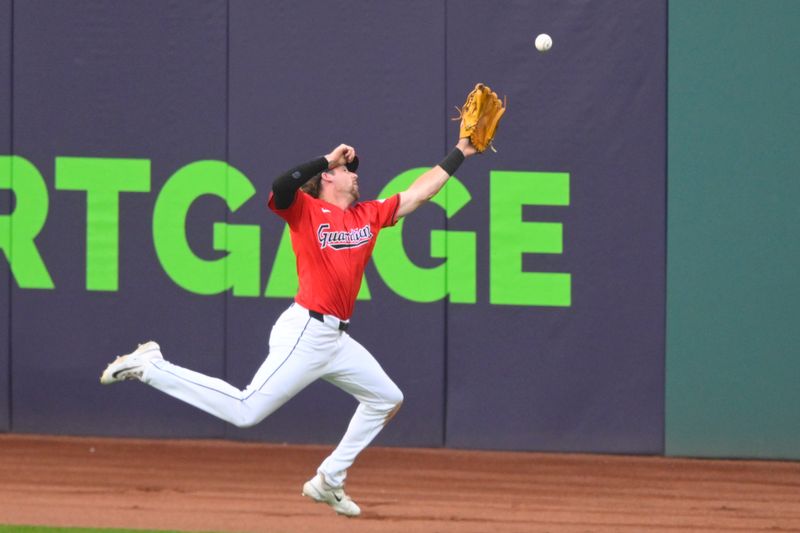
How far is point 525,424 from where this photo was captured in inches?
372

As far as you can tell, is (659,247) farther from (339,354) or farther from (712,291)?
(339,354)

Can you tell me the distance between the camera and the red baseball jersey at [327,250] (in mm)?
6781

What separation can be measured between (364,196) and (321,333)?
289 centimetres

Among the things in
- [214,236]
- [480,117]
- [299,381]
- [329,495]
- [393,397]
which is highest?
[480,117]

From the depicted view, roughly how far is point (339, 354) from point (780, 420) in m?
3.99

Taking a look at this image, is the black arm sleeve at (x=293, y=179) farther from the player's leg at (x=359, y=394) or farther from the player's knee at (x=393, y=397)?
the player's knee at (x=393, y=397)

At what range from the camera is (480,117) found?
701 cm

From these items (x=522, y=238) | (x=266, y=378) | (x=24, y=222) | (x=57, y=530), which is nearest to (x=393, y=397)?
(x=266, y=378)

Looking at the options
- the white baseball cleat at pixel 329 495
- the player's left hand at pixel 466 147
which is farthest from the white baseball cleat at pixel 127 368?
the player's left hand at pixel 466 147

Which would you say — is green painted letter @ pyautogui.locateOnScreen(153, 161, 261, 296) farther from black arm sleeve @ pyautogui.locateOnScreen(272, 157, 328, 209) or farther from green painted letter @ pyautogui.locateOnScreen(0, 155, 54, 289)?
black arm sleeve @ pyautogui.locateOnScreen(272, 157, 328, 209)

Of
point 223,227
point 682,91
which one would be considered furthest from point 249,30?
point 682,91

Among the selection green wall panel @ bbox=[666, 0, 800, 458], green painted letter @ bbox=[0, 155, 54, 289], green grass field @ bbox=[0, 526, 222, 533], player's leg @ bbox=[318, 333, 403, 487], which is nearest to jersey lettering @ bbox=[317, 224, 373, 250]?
player's leg @ bbox=[318, 333, 403, 487]

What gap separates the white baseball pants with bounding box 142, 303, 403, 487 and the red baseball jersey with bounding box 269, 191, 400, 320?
0.37 feet

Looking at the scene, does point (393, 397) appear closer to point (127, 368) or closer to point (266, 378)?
point (266, 378)
